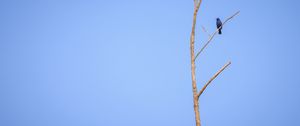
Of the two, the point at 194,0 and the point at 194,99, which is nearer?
the point at 194,99

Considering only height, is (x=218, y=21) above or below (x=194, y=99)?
above

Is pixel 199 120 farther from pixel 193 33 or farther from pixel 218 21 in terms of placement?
pixel 218 21

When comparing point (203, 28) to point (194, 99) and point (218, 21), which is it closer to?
point (194, 99)

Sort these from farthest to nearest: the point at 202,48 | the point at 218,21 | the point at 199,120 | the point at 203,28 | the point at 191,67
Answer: the point at 218,21
the point at 203,28
the point at 202,48
the point at 191,67
the point at 199,120

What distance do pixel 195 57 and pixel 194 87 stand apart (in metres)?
0.49

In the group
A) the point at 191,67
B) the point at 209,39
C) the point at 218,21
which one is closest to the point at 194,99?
the point at 191,67

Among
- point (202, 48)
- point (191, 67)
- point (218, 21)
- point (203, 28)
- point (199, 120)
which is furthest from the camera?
point (218, 21)

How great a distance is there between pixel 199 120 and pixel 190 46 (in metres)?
1.15

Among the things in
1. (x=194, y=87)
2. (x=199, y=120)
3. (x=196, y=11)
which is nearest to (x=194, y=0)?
(x=196, y=11)

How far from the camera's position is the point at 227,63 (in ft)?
16.8

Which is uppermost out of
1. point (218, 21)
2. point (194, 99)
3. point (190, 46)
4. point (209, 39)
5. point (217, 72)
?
point (218, 21)

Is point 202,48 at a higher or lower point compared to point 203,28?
lower

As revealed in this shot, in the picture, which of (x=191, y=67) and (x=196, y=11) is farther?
(x=196, y=11)

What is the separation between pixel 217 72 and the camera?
4.99m
